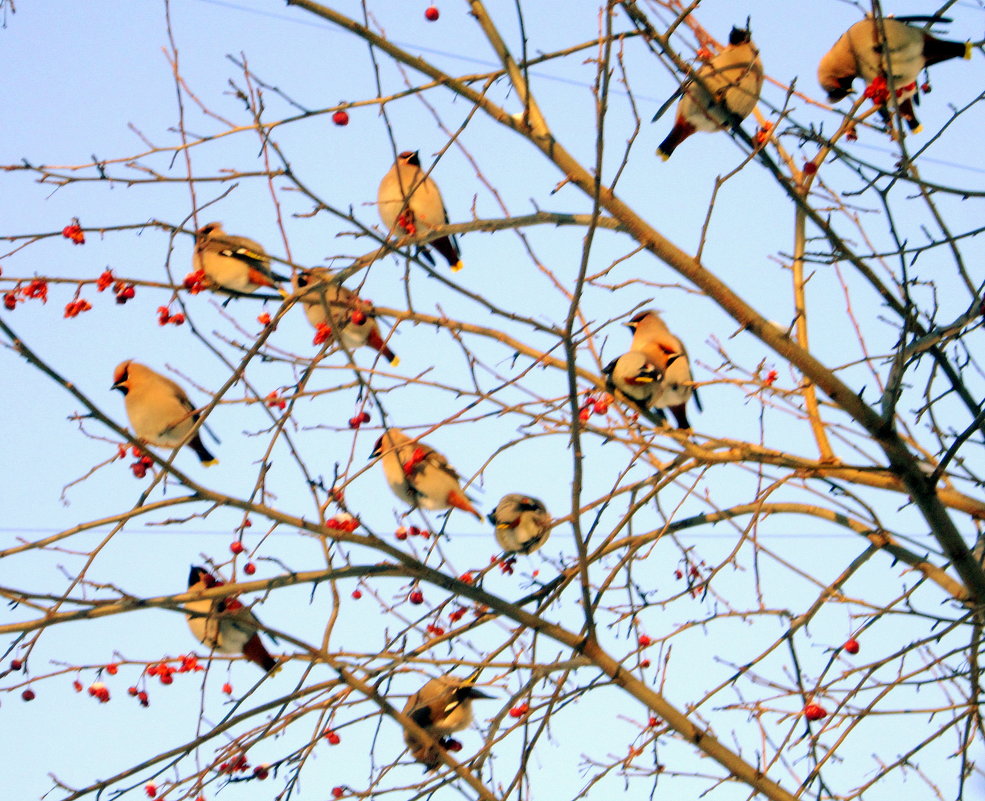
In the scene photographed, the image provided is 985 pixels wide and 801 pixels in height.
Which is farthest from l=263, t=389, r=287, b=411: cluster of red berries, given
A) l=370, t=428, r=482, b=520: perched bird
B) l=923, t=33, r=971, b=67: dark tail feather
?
l=923, t=33, r=971, b=67: dark tail feather

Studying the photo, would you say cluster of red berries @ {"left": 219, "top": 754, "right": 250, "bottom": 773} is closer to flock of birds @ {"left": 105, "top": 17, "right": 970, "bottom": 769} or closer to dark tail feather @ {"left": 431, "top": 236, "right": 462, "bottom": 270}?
flock of birds @ {"left": 105, "top": 17, "right": 970, "bottom": 769}

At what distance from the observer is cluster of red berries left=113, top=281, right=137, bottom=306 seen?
3668 mm

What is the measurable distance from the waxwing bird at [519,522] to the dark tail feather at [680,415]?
802 mm

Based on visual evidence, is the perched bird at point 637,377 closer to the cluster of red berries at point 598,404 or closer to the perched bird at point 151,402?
the cluster of red berries at point 598,404

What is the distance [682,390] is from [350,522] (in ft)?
7.52

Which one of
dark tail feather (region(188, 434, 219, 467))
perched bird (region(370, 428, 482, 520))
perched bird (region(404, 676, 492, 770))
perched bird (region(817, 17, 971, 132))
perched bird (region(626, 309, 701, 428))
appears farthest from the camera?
dark tail feather (region(188, 434, 219, 467))

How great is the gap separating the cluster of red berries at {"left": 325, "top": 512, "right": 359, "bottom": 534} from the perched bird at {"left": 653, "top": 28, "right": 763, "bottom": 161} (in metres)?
1.93

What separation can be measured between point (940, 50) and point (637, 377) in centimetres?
179

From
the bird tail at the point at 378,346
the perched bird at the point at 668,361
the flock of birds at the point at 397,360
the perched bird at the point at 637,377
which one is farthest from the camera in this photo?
the bird tail at the point at 378,346

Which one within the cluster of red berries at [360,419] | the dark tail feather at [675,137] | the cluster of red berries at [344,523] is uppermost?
the dark tail feather at [675,137]

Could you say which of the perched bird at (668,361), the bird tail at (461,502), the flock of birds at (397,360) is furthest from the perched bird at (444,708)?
the perched bird at (668,361)

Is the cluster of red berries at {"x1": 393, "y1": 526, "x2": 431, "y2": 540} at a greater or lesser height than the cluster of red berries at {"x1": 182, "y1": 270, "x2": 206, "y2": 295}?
lesser

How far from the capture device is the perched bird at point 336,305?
311cm

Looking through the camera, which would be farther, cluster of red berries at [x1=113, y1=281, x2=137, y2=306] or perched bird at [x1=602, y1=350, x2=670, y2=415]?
perched bird at [x1=602, y1=350, x2=670, y2=415]
